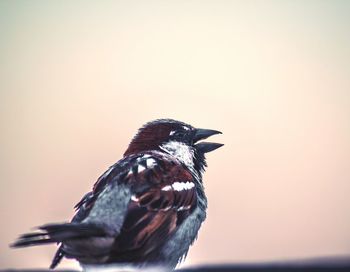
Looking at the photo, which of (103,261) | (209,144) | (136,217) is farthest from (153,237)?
(209,144)

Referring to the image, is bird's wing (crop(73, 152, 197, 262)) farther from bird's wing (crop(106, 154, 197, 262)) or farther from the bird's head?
the bird's head

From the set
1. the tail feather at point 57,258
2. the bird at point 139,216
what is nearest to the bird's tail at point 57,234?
the bird at point 139,216

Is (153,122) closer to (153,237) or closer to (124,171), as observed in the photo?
(124,171)

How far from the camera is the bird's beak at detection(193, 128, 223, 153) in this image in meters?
3.33

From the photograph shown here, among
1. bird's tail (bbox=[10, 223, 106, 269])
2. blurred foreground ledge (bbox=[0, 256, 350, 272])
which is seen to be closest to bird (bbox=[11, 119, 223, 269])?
bird's tail (bbox=[10, 223, 106, 269])

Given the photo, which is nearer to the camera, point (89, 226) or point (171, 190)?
point (89, 226)

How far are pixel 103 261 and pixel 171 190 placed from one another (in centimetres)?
66

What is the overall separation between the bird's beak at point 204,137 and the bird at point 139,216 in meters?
0.06

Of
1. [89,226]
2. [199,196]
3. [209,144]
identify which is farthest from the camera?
[209,144]

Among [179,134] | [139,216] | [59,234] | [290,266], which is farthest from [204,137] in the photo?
[290,266]

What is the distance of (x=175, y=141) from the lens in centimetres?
334

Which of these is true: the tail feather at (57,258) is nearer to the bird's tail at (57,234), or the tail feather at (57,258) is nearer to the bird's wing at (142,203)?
the bird's wing at (142,203)

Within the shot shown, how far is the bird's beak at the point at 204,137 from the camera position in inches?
131

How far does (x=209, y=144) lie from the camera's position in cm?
335
